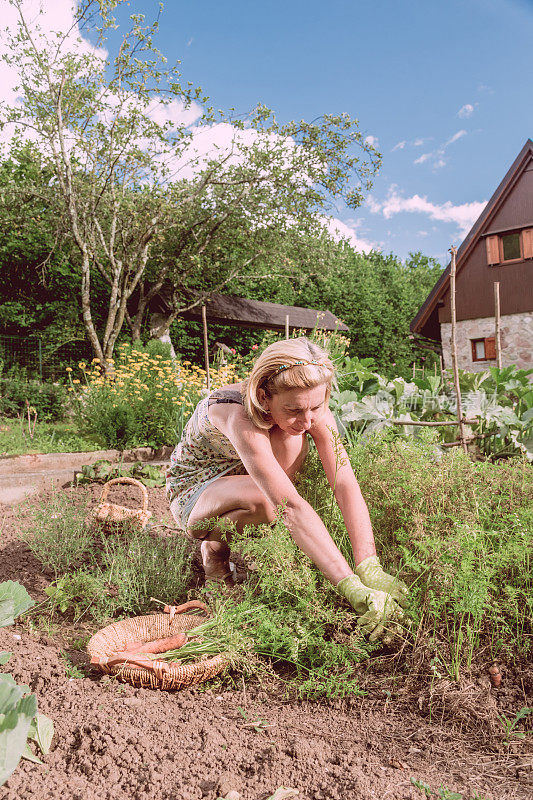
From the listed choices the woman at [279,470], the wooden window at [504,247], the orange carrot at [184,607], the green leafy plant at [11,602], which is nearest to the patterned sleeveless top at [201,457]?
the woman at [279,470]

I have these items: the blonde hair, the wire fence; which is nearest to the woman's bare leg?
Answer: the blonde hair

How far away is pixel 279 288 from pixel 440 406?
11539 mm

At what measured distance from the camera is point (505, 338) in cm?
1389

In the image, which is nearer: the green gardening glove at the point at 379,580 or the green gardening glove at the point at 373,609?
the green gardening glove at the point at 373,609

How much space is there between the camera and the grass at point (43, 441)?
673cm

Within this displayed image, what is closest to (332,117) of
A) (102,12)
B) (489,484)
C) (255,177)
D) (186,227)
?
(255,177)

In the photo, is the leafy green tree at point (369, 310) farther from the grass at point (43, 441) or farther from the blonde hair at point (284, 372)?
the blonde hair at point (284, 372)

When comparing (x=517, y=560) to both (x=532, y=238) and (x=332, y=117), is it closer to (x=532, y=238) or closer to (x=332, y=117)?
(x=332, y=117)

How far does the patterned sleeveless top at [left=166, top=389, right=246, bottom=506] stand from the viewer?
95.6 inches

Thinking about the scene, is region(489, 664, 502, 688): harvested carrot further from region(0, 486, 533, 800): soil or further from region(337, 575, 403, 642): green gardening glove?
region(337, 575, 403, 642): green gardening glove

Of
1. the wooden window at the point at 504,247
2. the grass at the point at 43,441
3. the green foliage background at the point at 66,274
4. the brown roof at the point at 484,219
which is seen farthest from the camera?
the wooden window at the point at 504,247

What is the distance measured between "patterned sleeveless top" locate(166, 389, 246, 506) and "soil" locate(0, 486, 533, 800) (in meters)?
1.00

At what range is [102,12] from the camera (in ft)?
32.5

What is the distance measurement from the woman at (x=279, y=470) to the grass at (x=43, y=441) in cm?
413
